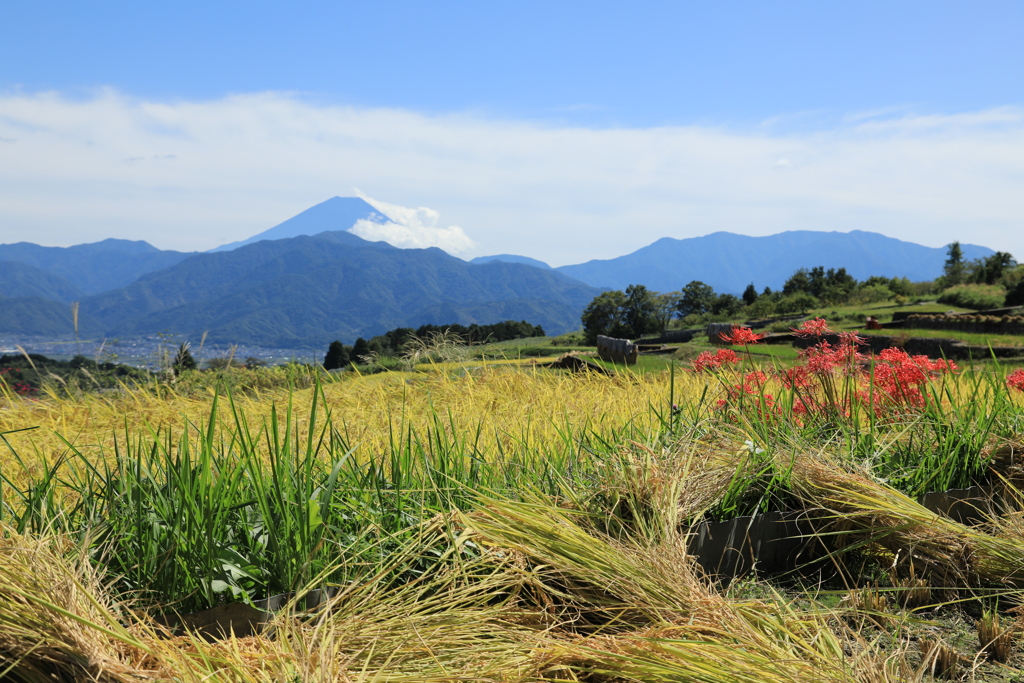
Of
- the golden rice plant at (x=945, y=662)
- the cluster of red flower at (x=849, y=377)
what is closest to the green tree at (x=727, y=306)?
the cluster of red flower at (x=849, y=377)

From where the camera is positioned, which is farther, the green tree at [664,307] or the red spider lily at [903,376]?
the green tree at [664,307]

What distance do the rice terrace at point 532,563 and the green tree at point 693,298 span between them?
49334 mm

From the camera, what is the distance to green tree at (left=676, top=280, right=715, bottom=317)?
50.8 m

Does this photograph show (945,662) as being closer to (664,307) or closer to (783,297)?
(783,297)

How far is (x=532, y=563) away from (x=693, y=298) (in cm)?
5294

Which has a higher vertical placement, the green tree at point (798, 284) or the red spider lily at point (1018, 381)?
the green tree at point (798, 284)

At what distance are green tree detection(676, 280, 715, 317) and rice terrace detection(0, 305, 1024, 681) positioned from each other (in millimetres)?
49334

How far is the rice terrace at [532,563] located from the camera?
1448mm

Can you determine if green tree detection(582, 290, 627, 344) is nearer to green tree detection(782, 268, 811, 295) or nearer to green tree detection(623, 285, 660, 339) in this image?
green tree detection(623, 285, 660, 339)

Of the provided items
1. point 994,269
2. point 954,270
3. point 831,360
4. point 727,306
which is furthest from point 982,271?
point 831,360

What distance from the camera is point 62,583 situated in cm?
143

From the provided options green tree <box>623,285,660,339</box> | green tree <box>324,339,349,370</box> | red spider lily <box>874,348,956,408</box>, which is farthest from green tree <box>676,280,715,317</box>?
red spider lily <box>874,348,956,408</box>

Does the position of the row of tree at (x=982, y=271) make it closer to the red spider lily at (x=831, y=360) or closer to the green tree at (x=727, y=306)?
the green tree at (x=727, y=306)

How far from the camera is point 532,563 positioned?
200 centimetres
